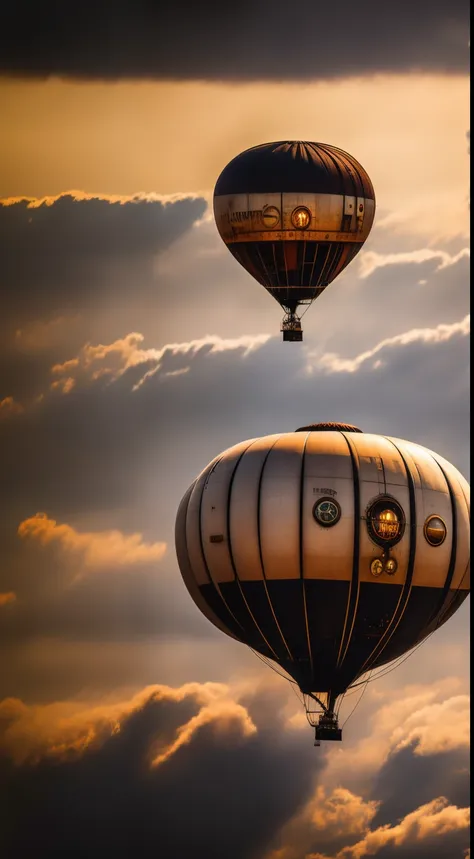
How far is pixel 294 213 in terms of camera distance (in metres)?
53.4

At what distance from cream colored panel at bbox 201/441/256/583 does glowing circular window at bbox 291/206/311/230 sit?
187 inches

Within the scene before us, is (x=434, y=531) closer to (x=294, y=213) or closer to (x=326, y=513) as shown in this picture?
(x=326, y=513)

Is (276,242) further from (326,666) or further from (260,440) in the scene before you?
(326,666)

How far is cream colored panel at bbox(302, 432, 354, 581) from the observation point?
5009 centimetres

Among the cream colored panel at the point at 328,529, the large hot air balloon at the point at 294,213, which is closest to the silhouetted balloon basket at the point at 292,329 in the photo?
the large hot air balloon at the point at 294,213

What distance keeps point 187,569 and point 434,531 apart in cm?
503

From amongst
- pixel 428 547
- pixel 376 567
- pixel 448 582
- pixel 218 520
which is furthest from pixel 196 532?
pixel 448 582

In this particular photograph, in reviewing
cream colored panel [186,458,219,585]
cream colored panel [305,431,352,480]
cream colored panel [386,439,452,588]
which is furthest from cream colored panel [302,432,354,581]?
cream colored panel [186,458,219,585]

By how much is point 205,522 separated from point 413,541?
4026mm

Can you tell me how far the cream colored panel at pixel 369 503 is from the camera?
165 ft

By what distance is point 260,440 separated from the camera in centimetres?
5206

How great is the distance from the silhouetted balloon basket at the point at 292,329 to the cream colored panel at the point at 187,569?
14.5 ft

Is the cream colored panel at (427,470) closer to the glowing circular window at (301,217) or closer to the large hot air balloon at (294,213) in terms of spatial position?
the large hot air balloon at (294,213)

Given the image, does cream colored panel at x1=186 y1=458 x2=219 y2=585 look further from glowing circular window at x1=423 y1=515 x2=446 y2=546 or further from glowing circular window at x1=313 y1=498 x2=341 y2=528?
glowing circular window at x1=423 y1=515 x2=446 y2=546
